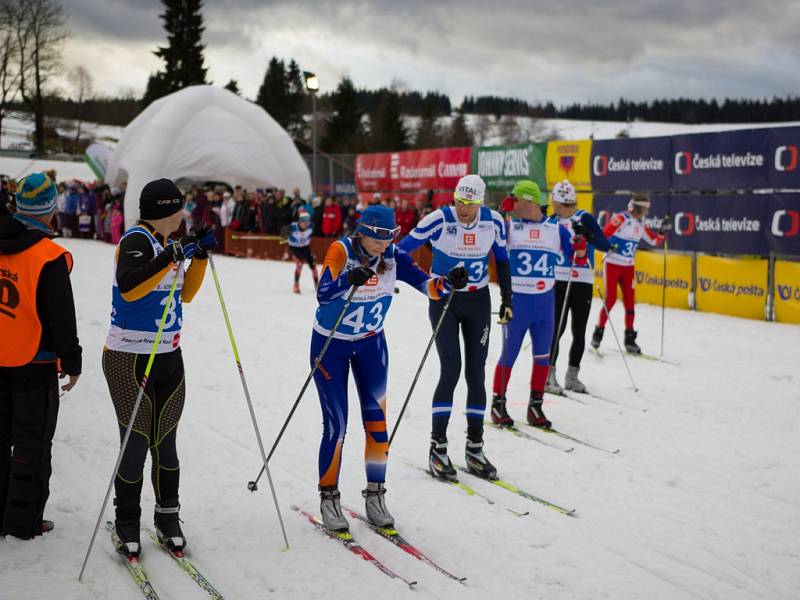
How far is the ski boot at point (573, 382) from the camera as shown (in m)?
8.10

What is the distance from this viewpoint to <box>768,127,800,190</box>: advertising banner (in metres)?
12.2

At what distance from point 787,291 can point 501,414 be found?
7827 millimetres

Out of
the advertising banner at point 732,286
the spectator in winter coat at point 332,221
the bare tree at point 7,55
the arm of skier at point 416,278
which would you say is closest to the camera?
the arm of skier at point 416,278

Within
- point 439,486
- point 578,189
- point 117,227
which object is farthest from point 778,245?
point 117,227

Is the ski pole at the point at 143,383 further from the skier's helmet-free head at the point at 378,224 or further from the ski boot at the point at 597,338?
the ski boot at the point at 597,338

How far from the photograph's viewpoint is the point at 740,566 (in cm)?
421

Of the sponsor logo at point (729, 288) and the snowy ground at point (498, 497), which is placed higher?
the sponsor logo at point (729, 288)

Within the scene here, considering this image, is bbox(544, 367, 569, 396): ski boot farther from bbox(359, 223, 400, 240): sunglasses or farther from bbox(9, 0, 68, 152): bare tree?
bbox(9, 0, 68, 152): bare tree

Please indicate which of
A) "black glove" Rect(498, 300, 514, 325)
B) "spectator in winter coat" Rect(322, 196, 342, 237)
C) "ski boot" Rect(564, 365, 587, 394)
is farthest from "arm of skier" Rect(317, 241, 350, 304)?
"spectator in winter coat" Rect(322, 196, 342, 237)

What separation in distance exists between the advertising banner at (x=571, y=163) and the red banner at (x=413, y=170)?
128 inches

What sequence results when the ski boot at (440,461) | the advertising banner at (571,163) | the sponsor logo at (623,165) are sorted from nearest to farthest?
the ski boot at (440,461) < the sponsor logo at (623,165) < the advertising banner at (571,163)

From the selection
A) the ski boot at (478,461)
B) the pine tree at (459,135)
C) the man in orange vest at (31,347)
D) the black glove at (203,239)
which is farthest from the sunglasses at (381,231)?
the pine tree at (459,135)

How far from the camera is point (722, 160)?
13.3m

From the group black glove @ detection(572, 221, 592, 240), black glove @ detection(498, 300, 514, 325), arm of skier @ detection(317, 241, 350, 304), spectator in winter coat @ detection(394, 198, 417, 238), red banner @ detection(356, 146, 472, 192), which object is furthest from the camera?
red banner @ detection(356, 146, 472, 192)
